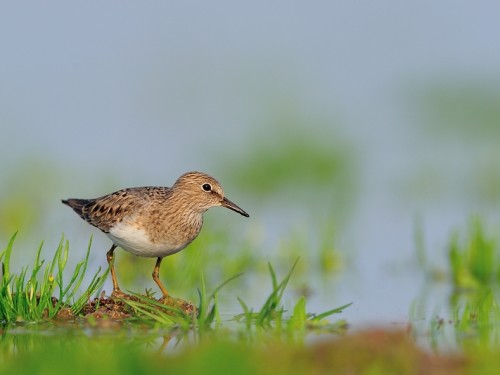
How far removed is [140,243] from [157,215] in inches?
16.7

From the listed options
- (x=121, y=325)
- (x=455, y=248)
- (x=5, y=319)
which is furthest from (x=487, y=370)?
(x=455, y=248)

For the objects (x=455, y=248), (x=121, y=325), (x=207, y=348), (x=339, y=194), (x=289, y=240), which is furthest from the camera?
(x=339, y=194)

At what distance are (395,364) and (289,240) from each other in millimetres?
9269

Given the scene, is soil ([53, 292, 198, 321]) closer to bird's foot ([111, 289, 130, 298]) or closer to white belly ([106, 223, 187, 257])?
bird's foot ([111, 289, 130, 298])

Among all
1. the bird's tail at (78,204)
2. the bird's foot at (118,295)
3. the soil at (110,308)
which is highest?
the bird's tail at (78,204)

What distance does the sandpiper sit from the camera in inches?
572

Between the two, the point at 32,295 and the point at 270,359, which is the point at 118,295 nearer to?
the point at 32,295

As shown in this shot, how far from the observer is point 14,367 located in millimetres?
9828

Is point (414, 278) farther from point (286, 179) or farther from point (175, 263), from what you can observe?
point (286, 179)

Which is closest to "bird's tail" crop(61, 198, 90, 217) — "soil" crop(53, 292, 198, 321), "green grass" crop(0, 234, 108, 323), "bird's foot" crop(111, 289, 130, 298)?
"bird's foot" crop(111, 289, 130, 298)

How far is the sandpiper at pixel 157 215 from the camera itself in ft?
47.7

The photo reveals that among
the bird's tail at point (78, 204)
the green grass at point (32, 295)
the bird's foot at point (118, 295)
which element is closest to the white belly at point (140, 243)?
the bird's foot at point (118, 295)

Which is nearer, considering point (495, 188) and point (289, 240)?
point (289, 240)

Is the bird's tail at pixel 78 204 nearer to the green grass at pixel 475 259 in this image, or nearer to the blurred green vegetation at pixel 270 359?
the green grass at pixel 475 259
